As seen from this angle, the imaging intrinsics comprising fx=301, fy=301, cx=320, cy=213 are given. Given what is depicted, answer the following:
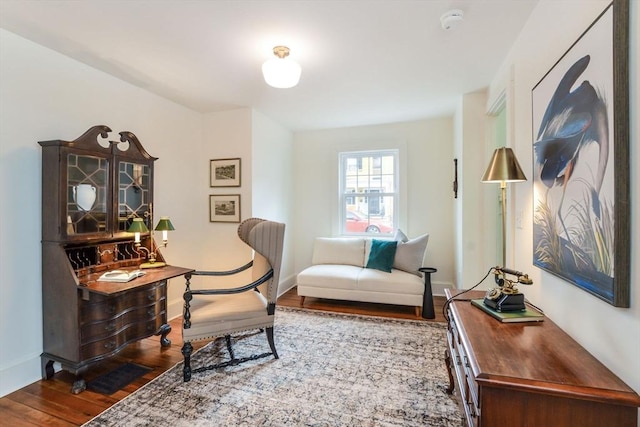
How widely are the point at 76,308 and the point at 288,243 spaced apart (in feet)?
9.68

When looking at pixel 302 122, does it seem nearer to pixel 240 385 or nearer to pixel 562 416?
pixel 240 385

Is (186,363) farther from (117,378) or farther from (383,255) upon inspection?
(383,255)

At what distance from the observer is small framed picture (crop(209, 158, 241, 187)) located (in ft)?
12.3

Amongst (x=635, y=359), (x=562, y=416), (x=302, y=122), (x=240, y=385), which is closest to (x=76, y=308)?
(x=240, y=385)

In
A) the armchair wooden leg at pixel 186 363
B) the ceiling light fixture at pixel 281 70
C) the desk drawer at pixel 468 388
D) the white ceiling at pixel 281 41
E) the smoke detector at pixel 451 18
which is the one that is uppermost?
the white ceiling at pixel 281 41

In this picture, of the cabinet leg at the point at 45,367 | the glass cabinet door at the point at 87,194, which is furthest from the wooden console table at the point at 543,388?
the cabinet leg at the point at 45,367

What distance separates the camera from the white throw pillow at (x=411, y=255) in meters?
3.79

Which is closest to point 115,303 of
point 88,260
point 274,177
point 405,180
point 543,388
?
point 88,260

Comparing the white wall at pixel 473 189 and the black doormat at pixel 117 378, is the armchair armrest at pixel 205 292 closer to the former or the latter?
the black doormat at pixel 117 378

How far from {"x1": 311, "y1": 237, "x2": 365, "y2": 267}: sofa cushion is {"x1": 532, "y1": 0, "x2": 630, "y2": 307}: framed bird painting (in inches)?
108

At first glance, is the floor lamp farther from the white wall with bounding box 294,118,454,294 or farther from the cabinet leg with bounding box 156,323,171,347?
the cabinet leg with bounding box 156,323,171,347

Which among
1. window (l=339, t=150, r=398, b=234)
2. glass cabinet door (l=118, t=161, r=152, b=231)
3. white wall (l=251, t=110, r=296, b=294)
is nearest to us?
glass cabinet door (l=118, t=161, r=152, b=231)

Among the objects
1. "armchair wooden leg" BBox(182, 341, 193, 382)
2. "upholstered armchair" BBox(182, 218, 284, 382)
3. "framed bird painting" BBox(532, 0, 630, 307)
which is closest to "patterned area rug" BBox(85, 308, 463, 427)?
"armchair wooden leg" BBox(182, 341, 193, 382)

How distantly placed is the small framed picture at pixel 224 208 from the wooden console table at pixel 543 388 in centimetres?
306
